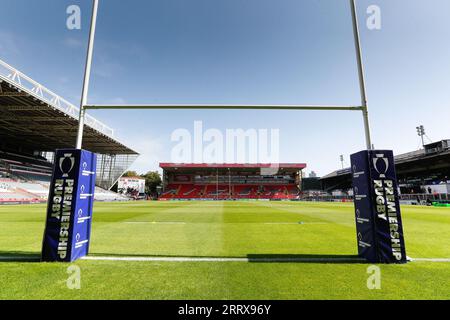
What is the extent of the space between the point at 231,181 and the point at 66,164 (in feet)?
200

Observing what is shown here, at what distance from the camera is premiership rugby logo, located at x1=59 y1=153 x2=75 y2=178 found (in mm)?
4344

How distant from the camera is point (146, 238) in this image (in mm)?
6609

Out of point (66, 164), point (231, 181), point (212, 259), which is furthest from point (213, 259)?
point (231, 181)

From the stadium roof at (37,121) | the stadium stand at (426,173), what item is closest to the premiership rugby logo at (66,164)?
the stadium roof at (37,121)

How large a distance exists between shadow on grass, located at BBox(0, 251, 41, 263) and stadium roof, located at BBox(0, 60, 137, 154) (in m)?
23.5

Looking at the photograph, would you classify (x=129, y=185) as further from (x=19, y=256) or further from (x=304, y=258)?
(x=304, y=258)

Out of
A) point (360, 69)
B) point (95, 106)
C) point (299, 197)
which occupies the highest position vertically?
point (360, 69)

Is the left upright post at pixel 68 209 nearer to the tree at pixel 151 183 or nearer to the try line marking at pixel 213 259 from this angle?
the try line marking at pixel 213 259

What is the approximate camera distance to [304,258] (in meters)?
4.46

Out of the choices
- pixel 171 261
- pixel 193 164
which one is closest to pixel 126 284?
pixel 171 261

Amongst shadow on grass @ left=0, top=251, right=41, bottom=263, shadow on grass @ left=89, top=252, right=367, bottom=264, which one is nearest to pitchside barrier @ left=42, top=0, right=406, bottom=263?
shadow on grass @ left=89, top=252, right=367, bottom=264

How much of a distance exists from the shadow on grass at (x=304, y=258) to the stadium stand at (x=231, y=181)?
5350 centimetres
